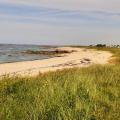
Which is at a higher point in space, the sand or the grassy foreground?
the grassy foreground

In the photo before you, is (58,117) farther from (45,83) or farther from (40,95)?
(45,83)

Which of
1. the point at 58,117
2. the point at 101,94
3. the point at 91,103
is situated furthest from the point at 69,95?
the point at 58,117

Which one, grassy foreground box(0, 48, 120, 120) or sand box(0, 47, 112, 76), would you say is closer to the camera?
grassy foreground box(0, 48, 120, 120)

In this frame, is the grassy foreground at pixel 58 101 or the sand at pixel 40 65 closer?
the grassy foreground at pixel 58 101

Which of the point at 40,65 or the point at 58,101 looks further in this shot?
the point at 40,65

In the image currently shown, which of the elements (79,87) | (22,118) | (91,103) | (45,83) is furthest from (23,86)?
(22,118)

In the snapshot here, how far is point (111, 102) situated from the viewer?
8.21m

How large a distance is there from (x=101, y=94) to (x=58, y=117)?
274 cm

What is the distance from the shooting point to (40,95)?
8055 mm

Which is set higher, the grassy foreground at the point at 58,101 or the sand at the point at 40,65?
the grassy foreground at the point at 58,101

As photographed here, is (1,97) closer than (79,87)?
Yes

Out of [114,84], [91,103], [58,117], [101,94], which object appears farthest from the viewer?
[114,84]

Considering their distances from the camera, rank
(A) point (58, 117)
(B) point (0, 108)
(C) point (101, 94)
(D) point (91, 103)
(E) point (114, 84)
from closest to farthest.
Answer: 1. (A) point (58, 117)
2. (B) point (0, 108)
3. (D) point (91, 103)
4. (C) point (101, 94)
5. (E) point (114, 84)

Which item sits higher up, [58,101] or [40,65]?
[58,101]
